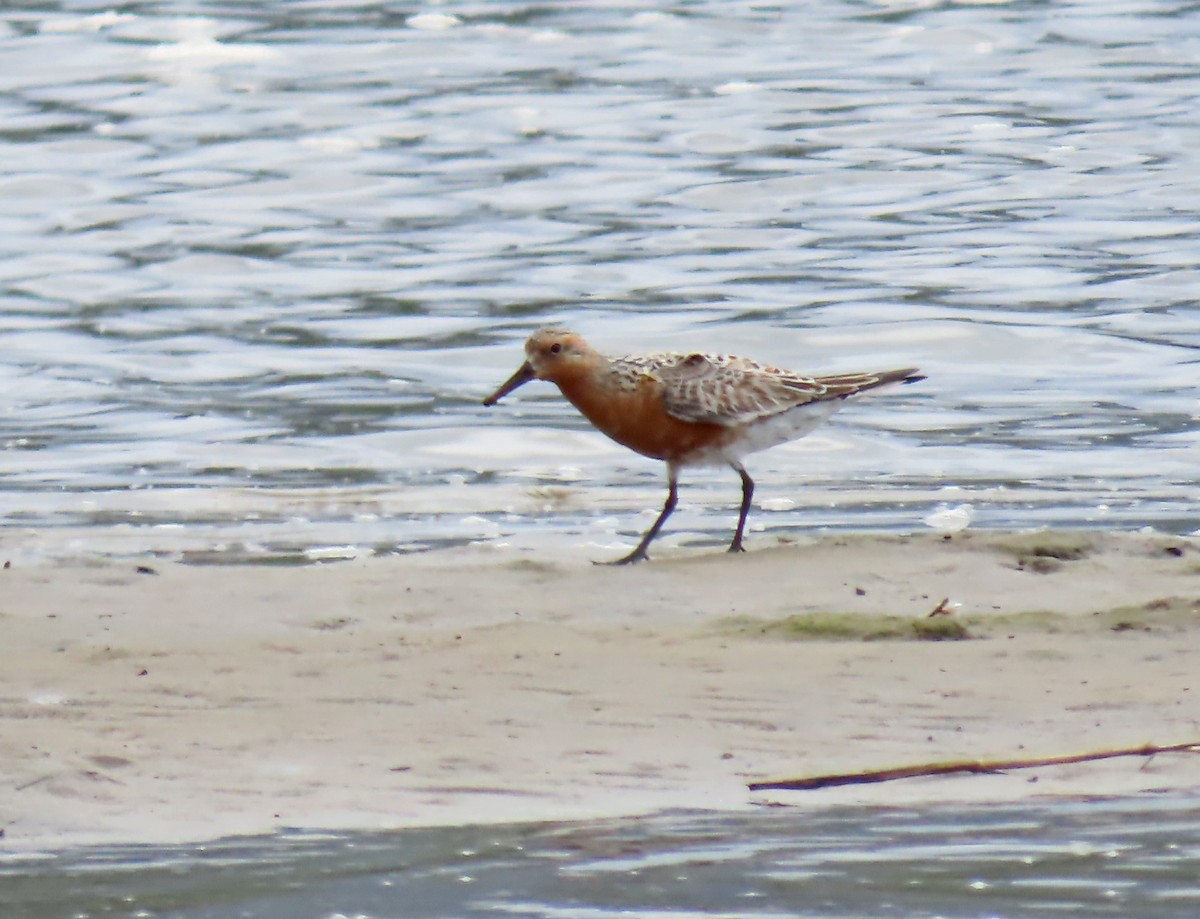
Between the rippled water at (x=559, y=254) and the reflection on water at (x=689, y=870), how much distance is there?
Result: 184 inches

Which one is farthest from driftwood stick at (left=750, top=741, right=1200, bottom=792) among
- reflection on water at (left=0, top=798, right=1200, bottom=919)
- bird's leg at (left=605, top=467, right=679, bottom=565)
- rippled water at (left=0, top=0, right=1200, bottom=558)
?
rippled water at (left=0, top=0, right=1200, bottom=558)

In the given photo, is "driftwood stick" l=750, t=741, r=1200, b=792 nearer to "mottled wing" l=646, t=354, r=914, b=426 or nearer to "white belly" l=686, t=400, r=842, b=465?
"mottled wing" l=646, t=354, r=914, b=426

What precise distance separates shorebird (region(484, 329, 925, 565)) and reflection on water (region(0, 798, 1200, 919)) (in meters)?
4.18

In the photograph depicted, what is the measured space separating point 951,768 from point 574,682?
1.32 metres

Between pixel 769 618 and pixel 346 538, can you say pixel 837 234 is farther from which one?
pixel 769 618

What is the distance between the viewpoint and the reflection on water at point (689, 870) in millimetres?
4238

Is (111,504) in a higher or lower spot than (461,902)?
lower

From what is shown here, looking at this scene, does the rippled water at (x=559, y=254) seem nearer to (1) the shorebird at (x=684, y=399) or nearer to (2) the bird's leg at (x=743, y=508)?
(2) the bird's leg at (x=743, y=508)

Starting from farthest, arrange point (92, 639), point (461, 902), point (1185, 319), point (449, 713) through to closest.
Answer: point (1185, 319) < point (92, 639) < point (449, 713) < point (461, 902)

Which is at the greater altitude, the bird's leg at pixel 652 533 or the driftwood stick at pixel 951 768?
the driftwood stick at pixel 951 768

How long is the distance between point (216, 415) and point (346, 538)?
10.6ft

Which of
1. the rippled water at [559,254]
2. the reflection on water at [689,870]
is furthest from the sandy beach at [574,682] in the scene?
the rippled water at [559,254]

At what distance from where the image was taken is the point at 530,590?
7766 mm

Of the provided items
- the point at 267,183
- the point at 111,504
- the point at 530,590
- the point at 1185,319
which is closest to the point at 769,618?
the point at 530,590
